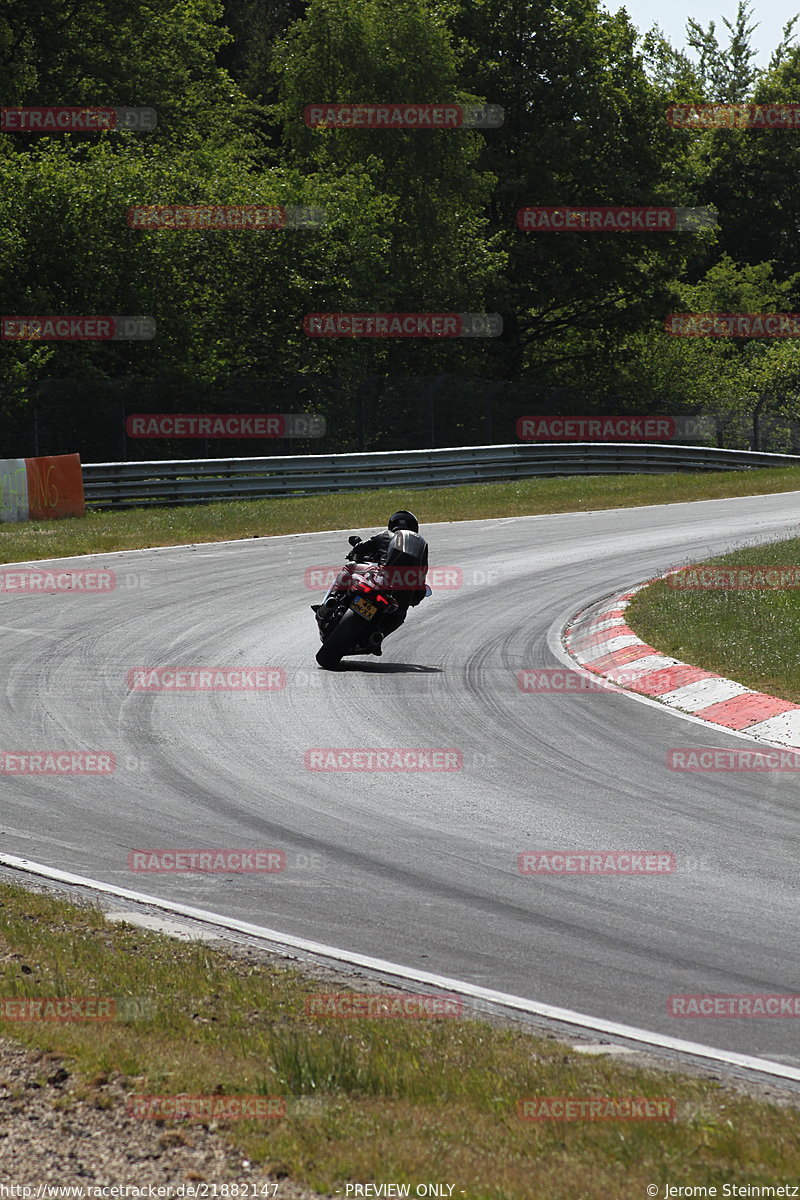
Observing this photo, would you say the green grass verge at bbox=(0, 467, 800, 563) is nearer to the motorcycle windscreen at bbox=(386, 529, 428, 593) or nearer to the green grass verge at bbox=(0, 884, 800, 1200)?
the motorcycle windscreen at bbox=(386, 529, 428, 593)

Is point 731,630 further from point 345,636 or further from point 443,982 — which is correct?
point 443,982

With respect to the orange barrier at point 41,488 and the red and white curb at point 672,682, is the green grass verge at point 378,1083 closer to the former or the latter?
the red and white curb at point 672,682

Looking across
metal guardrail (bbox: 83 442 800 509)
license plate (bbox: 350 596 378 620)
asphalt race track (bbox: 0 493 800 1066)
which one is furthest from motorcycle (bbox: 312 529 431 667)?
metal guardrail (bbox: 83 442 800 509)

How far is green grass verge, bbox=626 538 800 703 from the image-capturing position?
10.5 m

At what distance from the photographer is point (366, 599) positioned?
37.7 ft

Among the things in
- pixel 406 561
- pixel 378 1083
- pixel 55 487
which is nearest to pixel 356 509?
pixel 55 487

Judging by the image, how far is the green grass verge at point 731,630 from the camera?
10.5m

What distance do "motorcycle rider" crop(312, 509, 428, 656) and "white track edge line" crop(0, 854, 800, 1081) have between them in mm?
5545

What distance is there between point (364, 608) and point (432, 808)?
13.8ft

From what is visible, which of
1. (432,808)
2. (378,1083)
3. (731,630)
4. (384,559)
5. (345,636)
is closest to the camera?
(378,1083)

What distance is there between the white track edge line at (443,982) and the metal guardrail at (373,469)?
1876cm

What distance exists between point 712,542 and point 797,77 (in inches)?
2166

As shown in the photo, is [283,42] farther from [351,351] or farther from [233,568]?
[233,568]

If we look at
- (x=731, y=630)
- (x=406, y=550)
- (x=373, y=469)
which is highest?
(x=373, y=469)
